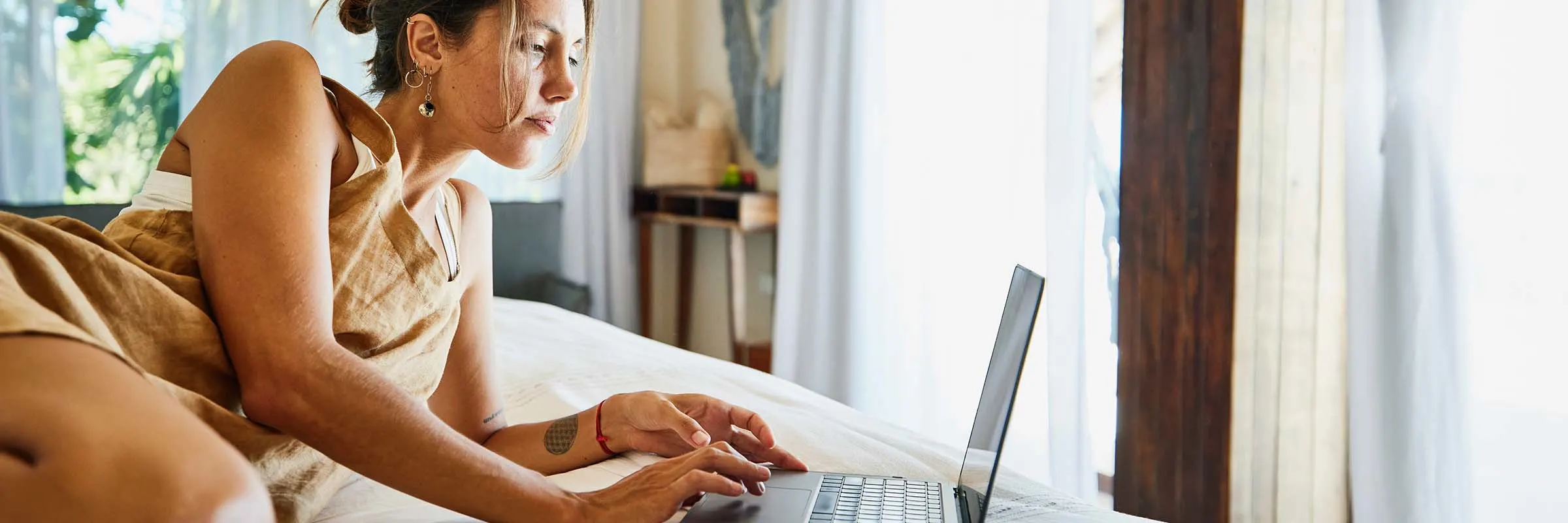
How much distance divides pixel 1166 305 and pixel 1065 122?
0.60 meters

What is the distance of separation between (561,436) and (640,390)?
1.30ft

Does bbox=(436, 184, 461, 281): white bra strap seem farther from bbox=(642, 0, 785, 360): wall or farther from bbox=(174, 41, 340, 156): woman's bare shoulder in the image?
bbox=(642, 0, 785, 360): wall

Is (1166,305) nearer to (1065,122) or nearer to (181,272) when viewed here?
(1065,122)

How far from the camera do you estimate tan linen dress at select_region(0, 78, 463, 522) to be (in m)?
0.81

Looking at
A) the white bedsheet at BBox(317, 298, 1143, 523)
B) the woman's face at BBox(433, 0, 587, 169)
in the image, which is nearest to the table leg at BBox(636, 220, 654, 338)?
the white bedsheet at BBox(317, 298, 1143, 523)

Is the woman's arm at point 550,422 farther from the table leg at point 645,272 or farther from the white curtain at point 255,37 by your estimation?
the table leg at point 645,272

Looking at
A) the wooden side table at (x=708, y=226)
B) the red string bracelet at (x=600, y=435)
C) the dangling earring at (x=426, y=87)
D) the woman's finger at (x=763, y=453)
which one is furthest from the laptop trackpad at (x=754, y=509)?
the wooden side table at (x=708, y=226)

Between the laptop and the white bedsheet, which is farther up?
the laptop

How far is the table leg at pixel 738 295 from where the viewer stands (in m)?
3.94

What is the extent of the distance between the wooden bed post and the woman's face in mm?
1240

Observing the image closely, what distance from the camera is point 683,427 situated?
1.27 meters

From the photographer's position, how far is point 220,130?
97cm

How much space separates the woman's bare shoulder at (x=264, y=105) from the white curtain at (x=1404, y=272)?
1596 mm

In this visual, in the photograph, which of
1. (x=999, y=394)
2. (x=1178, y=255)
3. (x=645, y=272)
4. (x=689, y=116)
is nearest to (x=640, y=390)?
(x=999, y=394)
